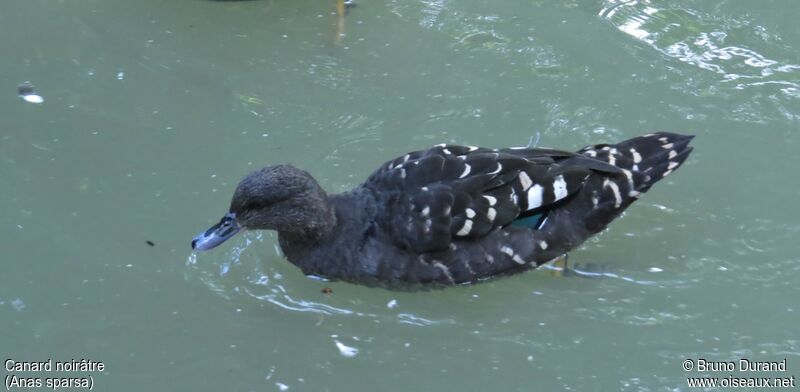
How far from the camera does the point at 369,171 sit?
22.6 ft

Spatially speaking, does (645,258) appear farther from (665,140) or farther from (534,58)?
(534,58)

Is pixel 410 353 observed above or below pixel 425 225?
below

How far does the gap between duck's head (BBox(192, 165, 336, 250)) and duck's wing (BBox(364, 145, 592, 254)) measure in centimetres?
37

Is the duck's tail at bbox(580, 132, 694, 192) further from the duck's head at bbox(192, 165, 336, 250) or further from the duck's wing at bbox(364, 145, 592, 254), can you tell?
the duck's head at bbox(192, 165, 336, 250)

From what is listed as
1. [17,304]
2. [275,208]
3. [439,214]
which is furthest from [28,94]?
[439,214]

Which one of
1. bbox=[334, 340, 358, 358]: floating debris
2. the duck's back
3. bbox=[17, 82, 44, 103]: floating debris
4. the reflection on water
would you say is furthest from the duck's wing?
bbox=[17, 82, 44, 103]: floating debris

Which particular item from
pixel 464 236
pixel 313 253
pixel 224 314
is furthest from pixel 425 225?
pixel 224 314

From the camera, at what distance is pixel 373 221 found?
6027mm

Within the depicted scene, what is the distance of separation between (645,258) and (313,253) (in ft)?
6.45

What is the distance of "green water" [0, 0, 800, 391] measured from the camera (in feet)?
18.1

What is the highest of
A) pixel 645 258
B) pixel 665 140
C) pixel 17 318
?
pixel 665 140

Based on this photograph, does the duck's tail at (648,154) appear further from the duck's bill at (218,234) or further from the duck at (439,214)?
the duck's bill at (218,234)

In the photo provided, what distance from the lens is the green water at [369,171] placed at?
551 cm

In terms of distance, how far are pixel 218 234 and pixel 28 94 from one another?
8.21 ft
